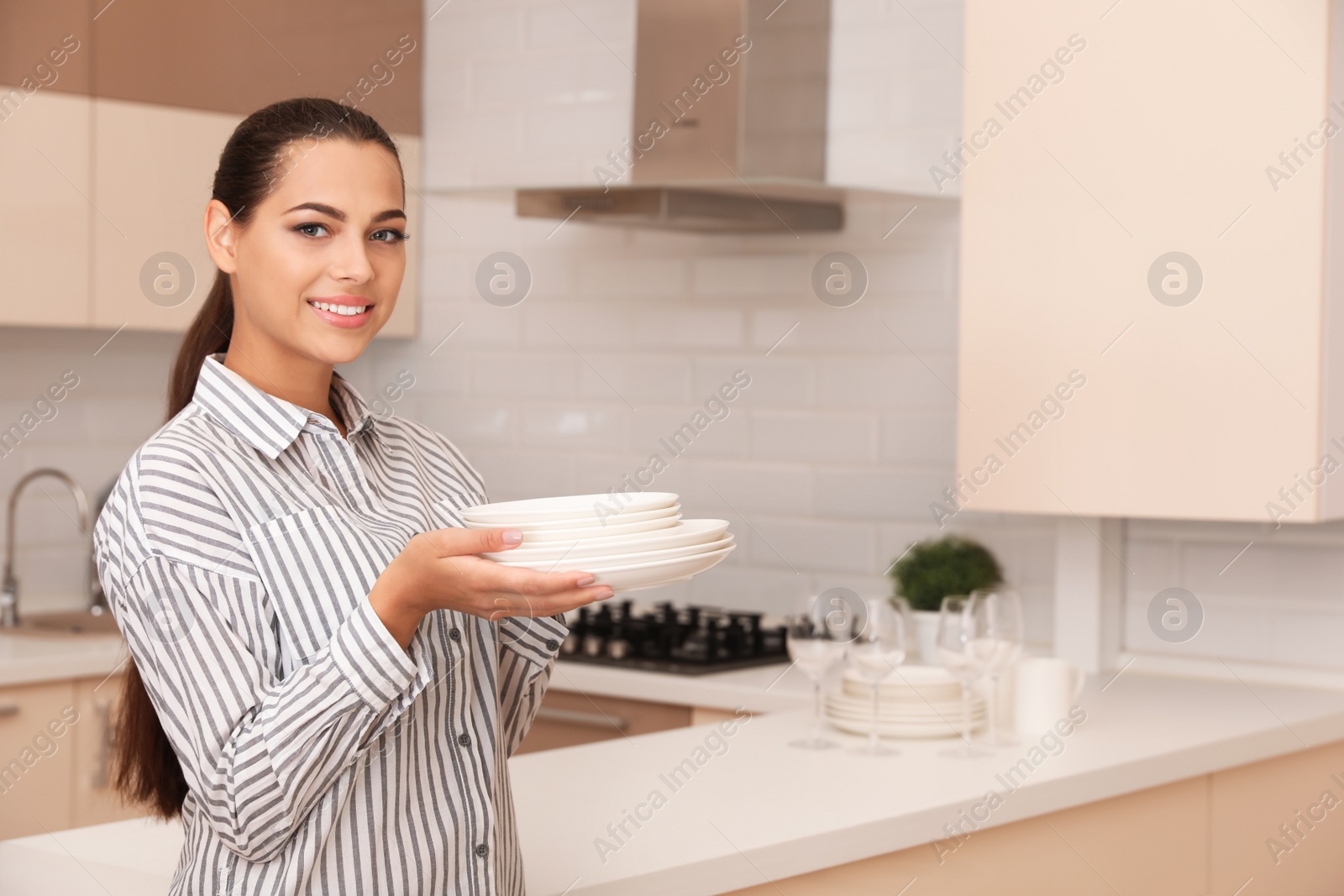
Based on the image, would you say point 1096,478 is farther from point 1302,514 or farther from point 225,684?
point 225,684

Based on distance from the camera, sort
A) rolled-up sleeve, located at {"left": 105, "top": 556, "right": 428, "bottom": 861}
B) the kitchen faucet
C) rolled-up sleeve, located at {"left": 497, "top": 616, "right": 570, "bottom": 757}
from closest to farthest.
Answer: rolled-up sleeve, located at {"left": 105, "top": 556, "right": 428, "bottom": 861}, rolled-up sleeve, located at {"left": 497, "top": 616, "right": 570, "bottom": 757}, the kitchen faucet

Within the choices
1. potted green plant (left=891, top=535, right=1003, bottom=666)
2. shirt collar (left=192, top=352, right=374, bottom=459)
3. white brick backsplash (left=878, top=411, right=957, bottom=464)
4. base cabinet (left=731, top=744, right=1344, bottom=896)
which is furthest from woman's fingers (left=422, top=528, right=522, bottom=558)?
white brick backsplash (left=878, top=411, right=957, bottom=464)

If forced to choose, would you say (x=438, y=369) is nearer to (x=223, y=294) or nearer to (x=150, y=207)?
(x=150, y=207)

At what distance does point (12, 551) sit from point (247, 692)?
2442 mm

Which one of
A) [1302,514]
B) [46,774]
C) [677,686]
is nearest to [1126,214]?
[1302,514]

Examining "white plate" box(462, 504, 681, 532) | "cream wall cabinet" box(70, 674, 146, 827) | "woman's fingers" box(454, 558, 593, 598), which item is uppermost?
"white plate" box(462, 504, 681, 532)

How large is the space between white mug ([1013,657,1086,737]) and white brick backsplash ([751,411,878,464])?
100 cm

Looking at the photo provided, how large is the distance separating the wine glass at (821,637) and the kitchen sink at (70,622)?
1653 mm

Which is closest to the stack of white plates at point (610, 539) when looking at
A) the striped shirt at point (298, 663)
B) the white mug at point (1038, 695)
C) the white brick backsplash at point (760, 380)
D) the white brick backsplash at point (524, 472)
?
the striped shirt at point (298, 663)

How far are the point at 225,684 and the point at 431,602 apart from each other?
0.16 metres

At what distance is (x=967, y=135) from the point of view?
262 centimetres

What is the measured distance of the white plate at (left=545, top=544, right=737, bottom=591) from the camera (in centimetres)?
118

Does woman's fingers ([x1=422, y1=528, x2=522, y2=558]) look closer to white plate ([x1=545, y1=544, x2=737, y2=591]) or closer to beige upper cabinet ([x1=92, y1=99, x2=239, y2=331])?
white plate ([x1=545, y1=544, x2=737, y2=591])

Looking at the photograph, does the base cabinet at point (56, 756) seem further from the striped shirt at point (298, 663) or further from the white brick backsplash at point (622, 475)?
the striped shirt at point (298, 663)
